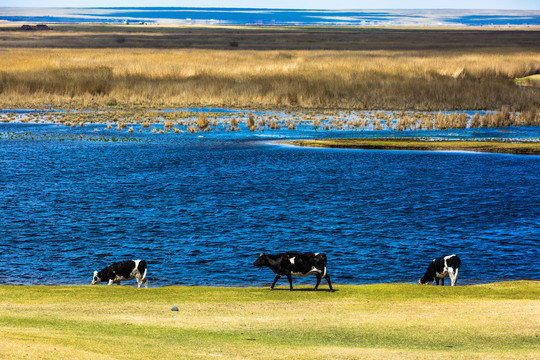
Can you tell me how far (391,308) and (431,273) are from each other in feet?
15.4

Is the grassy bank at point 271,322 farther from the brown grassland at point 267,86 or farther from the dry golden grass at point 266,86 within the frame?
Result: the dry golden grass at point 266,86

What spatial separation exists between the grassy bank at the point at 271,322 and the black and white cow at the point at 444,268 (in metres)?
0.98

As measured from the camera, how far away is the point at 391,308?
18297 millimetres

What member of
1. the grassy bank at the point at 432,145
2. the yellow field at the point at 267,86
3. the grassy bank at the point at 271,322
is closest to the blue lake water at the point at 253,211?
the grassy bank at the point at 432,145

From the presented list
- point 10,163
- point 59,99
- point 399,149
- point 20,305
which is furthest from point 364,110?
point 20,305

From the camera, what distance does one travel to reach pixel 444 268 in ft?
73.6

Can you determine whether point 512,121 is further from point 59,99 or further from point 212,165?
point 59,99

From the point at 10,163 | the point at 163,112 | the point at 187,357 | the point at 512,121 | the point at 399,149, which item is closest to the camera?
the point at 187,357

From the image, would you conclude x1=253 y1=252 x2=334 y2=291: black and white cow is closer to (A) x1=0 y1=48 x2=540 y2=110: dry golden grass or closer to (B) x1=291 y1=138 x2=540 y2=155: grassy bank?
(B) x1=291 y1=138 x2=540 y2=155: grassy bank

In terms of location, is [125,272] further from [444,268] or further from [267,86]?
[267,86]

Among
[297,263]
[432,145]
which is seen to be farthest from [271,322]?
[432,145]

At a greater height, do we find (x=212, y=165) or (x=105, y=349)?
(x=105, y=349)

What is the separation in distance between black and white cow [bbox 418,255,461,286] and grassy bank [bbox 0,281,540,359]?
979mm

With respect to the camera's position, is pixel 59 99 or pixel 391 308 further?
pixel 59 99
